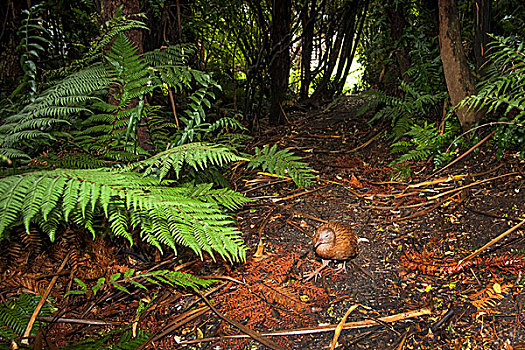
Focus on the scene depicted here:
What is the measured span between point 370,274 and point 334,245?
8.7 inches

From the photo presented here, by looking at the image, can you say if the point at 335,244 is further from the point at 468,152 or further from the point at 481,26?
the point at 481,26

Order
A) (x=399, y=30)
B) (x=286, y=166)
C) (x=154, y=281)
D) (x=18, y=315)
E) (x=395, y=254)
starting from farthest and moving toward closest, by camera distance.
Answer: (x=399, y=30) → (x=286, y=166) → (x=395, y=254) → (x=154, y=281) → (x=18, y=315)

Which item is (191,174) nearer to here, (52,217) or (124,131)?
(124,131)

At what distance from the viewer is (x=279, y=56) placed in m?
3.45

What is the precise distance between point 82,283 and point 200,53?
2300 mm

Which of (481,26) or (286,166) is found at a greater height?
(481,26)

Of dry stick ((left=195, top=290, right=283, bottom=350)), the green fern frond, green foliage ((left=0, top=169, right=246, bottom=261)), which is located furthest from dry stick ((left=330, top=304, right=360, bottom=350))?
the green fern frond

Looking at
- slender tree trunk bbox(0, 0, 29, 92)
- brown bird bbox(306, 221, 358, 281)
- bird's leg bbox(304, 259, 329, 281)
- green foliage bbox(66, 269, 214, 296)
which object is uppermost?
slender tree trunk bbox(0, 0, 29, 92)

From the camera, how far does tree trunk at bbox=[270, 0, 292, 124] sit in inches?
132

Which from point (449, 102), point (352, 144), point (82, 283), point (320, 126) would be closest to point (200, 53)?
point (320, 126)

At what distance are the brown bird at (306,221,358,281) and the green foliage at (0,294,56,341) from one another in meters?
1.10

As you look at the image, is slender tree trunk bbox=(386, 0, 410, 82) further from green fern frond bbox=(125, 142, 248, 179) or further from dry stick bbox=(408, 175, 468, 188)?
green fern frond bbox=(125, 142, 248, 179)

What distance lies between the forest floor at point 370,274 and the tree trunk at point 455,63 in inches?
9.1

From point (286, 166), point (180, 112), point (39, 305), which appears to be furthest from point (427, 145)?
point (39, 305)
